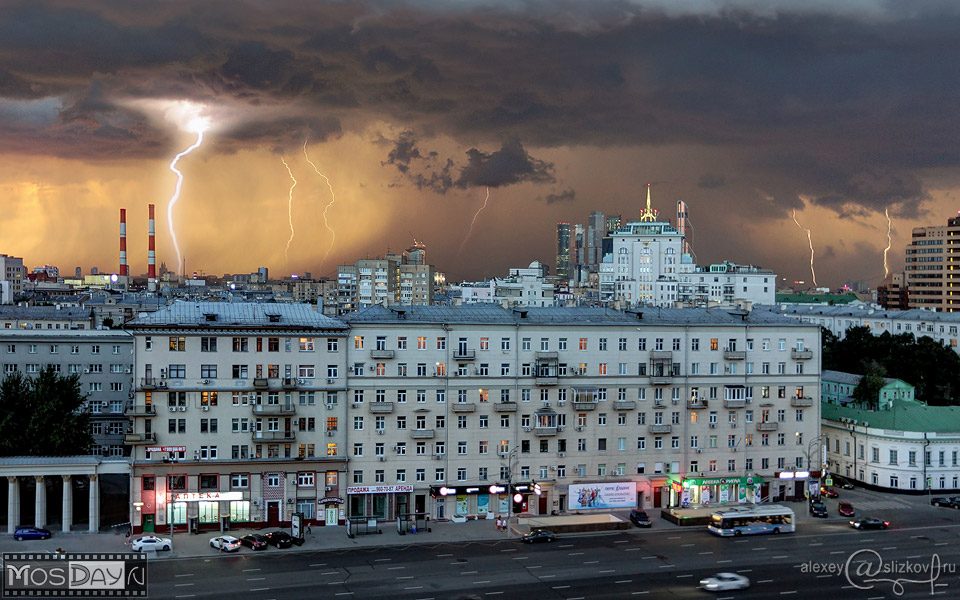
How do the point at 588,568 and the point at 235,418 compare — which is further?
the point at 235,418

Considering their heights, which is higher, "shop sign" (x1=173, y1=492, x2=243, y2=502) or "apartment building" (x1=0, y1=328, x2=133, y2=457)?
"apartment building" (x1=0, y1=328, x2=133, y2=457)

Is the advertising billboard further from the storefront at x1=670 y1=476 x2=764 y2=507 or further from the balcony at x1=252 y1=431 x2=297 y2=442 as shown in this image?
the balcony at x1=252 y1=431 x2=297 y2=442

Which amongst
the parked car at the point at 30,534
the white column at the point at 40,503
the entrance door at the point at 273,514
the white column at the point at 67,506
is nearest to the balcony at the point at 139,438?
the white column at the point at 67,506

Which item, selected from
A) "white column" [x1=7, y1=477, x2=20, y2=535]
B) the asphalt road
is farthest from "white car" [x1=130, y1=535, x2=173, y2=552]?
"white column" [x1=7, y1=477, x2=20, y2=535]

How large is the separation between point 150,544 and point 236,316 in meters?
20.6

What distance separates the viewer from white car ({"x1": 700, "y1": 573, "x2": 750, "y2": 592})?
59812mm

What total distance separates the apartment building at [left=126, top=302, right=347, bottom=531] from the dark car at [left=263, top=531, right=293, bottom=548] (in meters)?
6.06

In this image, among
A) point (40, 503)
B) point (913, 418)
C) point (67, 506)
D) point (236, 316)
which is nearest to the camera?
point (40, 503)

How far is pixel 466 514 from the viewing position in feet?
271

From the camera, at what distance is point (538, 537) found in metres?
74.7

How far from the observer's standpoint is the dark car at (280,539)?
236 feet

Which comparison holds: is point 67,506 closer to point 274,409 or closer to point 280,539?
point 274,409

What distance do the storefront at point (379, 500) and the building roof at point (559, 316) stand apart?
1429 cm

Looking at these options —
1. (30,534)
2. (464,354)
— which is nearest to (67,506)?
(30,534)
